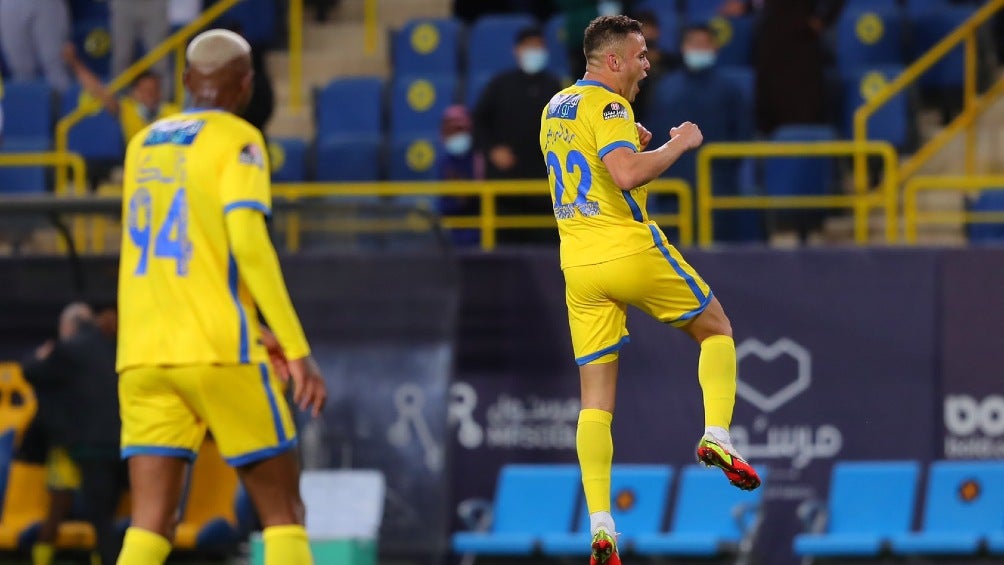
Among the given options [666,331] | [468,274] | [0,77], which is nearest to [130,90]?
[0,77]

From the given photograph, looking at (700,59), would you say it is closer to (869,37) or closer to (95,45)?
(869,37)

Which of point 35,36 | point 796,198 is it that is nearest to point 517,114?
point 796,198

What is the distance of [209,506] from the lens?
555 inches

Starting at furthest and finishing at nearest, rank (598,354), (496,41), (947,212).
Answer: (496,41) → (947,212) → (598,354)

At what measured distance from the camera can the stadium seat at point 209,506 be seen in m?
14.0

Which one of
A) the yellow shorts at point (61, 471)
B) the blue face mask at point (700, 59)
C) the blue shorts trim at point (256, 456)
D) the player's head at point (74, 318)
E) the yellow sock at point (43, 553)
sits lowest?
the yellow sock at point (43, 553)

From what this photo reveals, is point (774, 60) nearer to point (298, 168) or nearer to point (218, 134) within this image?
point (298, 168)

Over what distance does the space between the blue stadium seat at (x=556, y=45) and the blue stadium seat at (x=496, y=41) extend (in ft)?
0.88

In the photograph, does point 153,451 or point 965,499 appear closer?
point 153,451

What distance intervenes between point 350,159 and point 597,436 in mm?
8199

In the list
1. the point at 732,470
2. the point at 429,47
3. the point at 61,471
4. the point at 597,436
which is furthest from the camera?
the point at 429,47

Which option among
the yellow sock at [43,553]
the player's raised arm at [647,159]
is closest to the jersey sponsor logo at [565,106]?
the player's raised arm at [647,159]

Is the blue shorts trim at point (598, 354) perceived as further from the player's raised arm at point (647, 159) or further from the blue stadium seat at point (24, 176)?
the blue stadium seat at point (24, 176)

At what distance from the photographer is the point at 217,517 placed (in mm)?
14078
